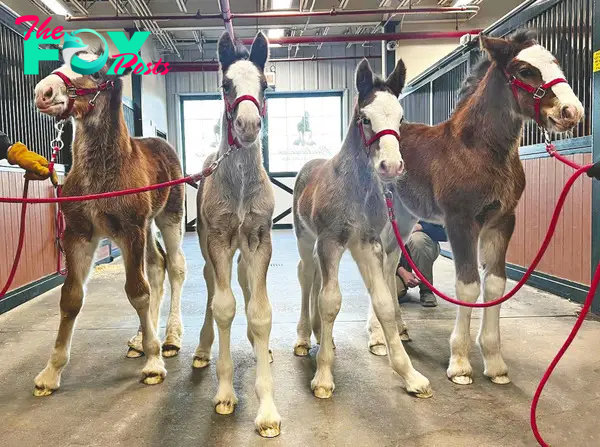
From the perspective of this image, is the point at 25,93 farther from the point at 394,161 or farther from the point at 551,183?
the point at 551,183

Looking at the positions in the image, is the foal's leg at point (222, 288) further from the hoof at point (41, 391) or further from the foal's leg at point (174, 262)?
the foal's leg at point (174, 262)

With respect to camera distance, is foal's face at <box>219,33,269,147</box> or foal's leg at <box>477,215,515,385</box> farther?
foal's leg at <box>477,215,515,385</box>

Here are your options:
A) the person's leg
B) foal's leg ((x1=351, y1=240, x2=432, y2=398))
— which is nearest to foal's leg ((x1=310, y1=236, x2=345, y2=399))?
foal's leg ((x1=351, y1=240, x2=432, y2=398))

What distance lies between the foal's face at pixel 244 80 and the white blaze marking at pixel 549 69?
54.4 inches

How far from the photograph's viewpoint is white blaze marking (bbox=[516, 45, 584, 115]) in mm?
2426

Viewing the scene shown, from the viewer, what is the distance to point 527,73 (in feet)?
8.59

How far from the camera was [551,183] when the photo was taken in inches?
201

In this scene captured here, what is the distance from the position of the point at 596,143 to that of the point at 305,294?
2850 mm

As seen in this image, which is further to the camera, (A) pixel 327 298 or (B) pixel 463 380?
(B) pixel 463 380

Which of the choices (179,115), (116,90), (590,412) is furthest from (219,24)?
(590,412)

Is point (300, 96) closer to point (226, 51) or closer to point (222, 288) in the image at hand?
point (226, 51)

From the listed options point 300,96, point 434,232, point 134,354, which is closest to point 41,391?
point 134,354

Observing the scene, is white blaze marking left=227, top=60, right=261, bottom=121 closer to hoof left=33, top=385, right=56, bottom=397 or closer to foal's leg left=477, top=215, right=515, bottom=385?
foal's leg left=477, top=215, right=515, bottom=385

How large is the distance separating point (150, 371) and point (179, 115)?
12.1m
